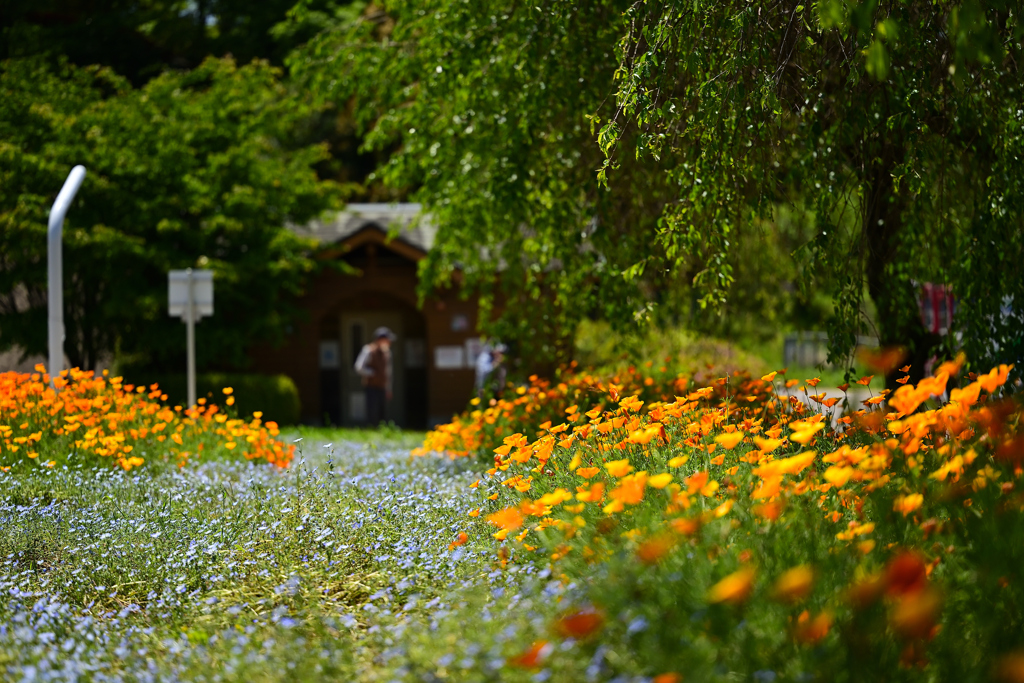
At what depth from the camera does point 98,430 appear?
7258mm

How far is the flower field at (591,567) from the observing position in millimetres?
2812

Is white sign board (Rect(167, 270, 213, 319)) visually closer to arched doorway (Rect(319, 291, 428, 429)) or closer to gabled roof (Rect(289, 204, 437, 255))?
gabled roof (Rect(289, 204, 437, 255))

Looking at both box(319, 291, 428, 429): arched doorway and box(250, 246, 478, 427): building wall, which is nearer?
box(250, 246, 478, 427): building wall

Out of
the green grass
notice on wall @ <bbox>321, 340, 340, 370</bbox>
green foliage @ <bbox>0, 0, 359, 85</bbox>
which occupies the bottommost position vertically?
the green grass

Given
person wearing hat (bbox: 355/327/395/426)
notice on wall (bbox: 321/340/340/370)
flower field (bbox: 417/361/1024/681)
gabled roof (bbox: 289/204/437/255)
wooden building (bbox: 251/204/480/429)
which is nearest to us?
flower field (bbox: 417/361/1024/681)

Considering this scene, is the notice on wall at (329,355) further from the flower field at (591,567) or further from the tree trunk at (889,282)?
the flower field at (591,567)

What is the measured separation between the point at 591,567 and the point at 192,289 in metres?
9.54

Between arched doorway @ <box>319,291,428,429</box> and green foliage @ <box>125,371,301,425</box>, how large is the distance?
3042 millimetres

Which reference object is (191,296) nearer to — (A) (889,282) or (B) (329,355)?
(A) (889,282)

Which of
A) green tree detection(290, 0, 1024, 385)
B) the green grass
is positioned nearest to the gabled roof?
green tree detection(290, 0, 1024, 385)

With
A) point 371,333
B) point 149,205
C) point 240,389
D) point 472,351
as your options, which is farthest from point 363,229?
point 149,205

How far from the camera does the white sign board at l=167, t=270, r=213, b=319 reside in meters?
11.9

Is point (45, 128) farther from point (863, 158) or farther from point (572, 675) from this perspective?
point (572, 675)

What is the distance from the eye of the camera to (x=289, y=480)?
6.86 metres
